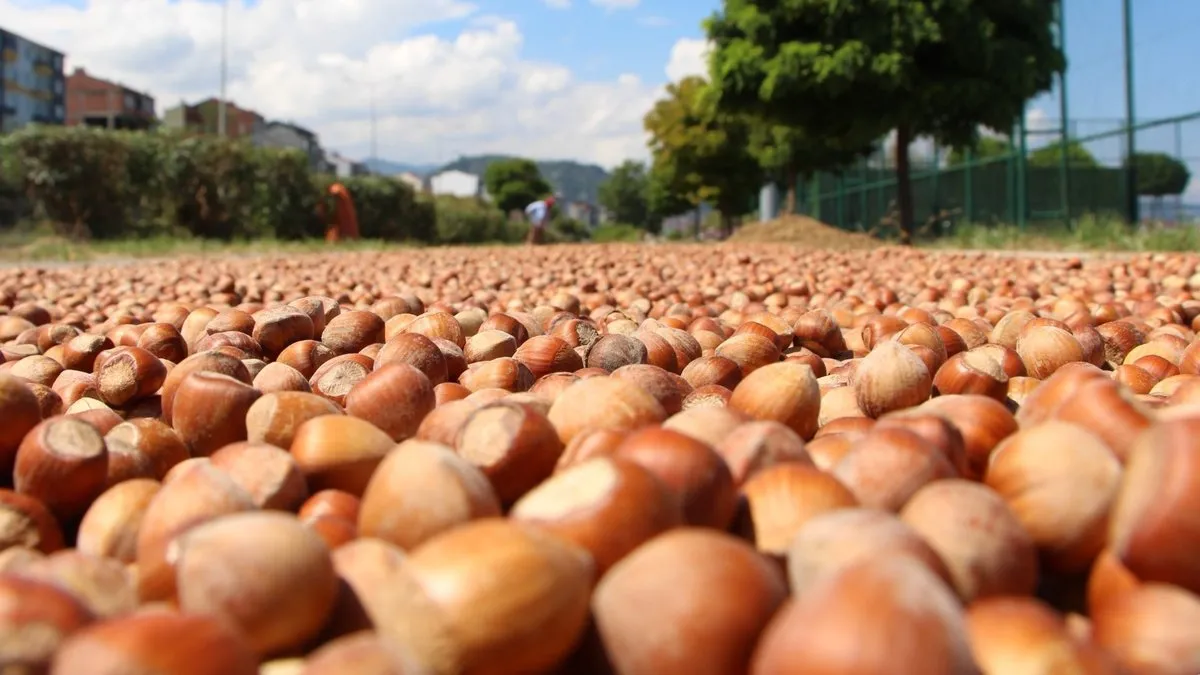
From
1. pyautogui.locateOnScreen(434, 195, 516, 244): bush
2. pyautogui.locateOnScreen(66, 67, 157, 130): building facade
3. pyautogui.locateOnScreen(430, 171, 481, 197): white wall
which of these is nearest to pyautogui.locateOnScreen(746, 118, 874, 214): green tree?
pyautogui.locateOnScreen(434, 195, 516, 244): bush

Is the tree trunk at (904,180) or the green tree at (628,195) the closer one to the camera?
the tree trunk at (904,180)

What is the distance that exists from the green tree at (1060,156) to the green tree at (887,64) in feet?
4.02

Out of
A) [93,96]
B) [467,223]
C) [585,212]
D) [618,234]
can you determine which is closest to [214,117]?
[93,96]

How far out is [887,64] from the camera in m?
13.1

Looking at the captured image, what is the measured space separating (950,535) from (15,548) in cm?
141

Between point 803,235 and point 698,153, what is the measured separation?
19.7 m

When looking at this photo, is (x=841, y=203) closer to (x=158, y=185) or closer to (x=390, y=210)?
(x=390, y=210)

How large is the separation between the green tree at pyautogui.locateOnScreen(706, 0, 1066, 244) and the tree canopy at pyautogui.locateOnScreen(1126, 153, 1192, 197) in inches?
72.9

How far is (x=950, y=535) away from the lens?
1.23 meters

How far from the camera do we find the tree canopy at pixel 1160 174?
492 inches

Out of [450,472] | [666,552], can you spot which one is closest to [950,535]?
[666,552]

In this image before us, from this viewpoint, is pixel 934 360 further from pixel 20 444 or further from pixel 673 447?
pixel 20 444

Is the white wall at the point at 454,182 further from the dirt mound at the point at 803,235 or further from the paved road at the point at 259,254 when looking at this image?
the paved road at the point at 259,254

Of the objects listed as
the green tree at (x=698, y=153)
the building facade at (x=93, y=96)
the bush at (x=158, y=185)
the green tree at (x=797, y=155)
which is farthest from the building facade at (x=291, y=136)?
the green tree at (x=797, y=155)
